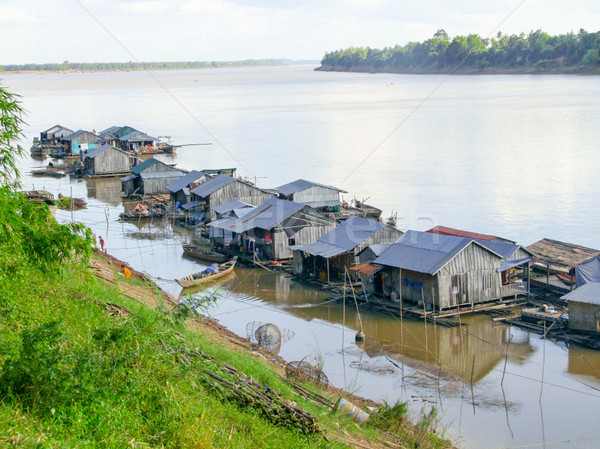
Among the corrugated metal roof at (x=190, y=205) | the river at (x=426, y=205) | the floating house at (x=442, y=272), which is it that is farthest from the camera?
the corrugated metal roof at (x=190, y=205)

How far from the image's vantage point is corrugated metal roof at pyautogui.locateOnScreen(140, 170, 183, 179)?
3975cm

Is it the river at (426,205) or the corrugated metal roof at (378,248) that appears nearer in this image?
the river at (426,205)

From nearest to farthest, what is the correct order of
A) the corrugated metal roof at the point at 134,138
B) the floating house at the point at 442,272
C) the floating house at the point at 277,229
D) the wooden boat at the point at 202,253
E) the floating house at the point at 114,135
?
the floating house at the point at 442,272 → the floating house at the point at 277,229 → the wooden boat at the point at 202,253 → the floating house at the point at 114,135 → the corrugated metal roof at the point at 134,138

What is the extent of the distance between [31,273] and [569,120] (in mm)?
67601

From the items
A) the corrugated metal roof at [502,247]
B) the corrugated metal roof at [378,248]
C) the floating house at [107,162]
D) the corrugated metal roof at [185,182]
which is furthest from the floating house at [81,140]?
the corrugated metal roof at [502,247]

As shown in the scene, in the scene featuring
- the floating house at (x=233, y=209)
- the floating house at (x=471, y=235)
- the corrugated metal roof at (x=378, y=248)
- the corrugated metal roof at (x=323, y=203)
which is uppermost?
the floating house at (x=233, y=209)

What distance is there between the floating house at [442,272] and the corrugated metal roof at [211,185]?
1301cm

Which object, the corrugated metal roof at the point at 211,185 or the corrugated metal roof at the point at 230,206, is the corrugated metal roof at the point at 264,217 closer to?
the corrugated metal roof at the point at 230,206

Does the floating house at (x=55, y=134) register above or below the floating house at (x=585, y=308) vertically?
above

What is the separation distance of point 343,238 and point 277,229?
3076 mm

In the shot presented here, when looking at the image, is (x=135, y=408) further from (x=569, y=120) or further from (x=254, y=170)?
(x=569, y=120)

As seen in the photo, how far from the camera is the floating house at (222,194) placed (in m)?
32.2

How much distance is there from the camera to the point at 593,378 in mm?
15945

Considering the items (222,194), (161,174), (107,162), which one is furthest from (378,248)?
(107,162)
